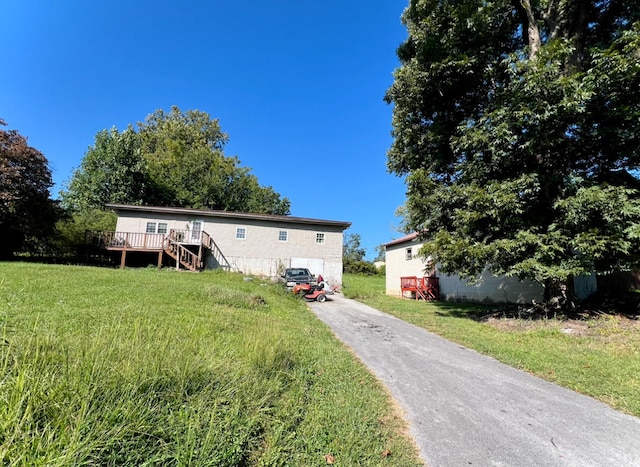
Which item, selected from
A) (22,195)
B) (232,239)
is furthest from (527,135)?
(22,195)

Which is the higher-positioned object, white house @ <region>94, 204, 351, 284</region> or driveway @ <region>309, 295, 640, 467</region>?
white house @ <region>94, 204, 351, 284</region>

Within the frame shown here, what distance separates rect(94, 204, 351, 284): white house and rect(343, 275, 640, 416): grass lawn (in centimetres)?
1194

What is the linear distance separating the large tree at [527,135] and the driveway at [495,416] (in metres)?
4.53

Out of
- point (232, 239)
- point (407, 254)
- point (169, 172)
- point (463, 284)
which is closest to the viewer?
point (463, 284)

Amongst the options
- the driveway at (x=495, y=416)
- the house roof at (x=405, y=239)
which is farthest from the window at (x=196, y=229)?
the driveway at (x=495, y=416)

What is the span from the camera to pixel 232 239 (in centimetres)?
2088

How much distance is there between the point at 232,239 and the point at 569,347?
18.4 metres

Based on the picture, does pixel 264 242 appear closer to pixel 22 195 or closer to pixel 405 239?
pixel 405 239

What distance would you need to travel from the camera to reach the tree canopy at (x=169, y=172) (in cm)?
2722

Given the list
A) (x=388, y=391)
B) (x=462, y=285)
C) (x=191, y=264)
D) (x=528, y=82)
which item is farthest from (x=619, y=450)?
(x=191, y=264)

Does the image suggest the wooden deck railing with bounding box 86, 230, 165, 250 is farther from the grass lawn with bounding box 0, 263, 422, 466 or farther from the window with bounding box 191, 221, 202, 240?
the grass lawn with bounding box 0, 263, 422, 466

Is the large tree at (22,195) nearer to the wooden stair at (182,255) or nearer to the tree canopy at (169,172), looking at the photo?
the wooden stair at (182,255)

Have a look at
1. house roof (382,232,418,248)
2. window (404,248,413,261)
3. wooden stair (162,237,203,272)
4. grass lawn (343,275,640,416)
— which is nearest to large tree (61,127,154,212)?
wooden stair (162,237,203,272)

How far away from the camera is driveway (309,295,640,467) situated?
270cm
